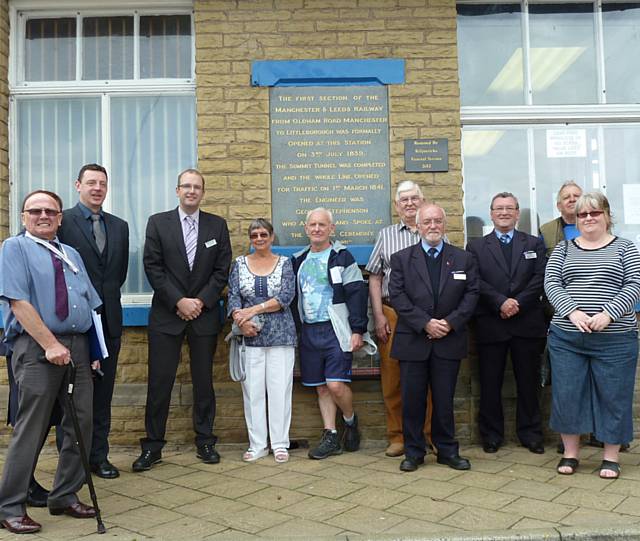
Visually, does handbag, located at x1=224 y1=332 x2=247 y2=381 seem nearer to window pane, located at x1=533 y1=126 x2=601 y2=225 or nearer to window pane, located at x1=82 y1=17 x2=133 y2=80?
window pane, located at x1=82 y1=17 x2=133 y2=80

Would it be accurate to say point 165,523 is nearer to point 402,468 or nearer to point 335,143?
point 402,468

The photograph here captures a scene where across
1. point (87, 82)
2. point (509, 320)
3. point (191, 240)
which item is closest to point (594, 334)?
point (509, 320)

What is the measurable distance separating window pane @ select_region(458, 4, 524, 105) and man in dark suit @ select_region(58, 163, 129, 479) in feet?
11.5

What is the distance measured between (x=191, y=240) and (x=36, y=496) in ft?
7.03

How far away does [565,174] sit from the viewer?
636 cm

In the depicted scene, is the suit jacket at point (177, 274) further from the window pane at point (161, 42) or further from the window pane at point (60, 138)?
the window pane at point (161, 42)

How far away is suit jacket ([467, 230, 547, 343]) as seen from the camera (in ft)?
17.6

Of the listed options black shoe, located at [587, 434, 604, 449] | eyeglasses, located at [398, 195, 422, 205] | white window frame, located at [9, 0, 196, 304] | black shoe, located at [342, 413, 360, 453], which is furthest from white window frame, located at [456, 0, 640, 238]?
white window frame, located at [9, 0, 196, 304]

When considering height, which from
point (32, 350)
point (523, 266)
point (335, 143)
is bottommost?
point (32, 350)

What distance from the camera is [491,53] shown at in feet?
20.9

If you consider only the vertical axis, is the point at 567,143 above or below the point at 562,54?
below

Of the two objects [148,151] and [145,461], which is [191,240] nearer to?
[148,151]

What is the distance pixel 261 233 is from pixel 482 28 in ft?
9.90

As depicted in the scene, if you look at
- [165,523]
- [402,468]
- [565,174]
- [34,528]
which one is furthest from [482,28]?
[34,528]
